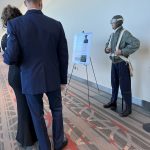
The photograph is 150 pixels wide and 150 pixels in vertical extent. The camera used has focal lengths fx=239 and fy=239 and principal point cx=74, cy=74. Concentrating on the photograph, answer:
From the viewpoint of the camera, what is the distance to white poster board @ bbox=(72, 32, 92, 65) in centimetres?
451

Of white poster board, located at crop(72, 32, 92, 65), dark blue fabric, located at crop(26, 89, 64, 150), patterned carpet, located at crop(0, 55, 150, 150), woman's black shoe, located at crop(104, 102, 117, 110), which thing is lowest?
patterned carpet, located at crop(0, 55, 150, 150)

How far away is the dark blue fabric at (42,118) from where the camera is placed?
226cm

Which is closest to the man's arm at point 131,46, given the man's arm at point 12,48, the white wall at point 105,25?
the white wall at point 105,25

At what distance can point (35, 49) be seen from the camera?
2.09m

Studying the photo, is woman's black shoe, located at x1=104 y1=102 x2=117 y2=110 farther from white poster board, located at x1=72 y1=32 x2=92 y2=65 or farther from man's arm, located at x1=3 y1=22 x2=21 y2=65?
man's arm, located at x1=3 y1=22 x2=21 y2=65

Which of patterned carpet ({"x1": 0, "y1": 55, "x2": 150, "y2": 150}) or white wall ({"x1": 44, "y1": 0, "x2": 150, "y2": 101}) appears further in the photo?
white wall ({"x1": 44, "y1": 0, "x2": 150, "y2": 101})

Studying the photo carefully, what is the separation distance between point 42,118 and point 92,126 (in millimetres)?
1136

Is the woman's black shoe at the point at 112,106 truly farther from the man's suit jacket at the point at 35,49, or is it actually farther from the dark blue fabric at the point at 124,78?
the man's suit jacket at the point at 35,49

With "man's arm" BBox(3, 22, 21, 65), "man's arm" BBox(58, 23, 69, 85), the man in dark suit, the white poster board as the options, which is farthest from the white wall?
"man's arm" BBox(3, 22, 21, 65)

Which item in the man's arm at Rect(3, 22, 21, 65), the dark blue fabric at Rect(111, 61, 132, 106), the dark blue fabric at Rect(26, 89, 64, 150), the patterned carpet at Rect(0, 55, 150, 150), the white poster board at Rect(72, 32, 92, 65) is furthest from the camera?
the white poster board at Rect(72, 32, 92, 65)

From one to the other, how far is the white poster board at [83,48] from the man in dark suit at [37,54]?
2.21 m

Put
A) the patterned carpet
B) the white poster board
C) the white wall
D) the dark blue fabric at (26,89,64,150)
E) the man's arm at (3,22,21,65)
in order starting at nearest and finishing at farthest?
the man's arm at (3,22,21,65) < the dark blue fabric at (26,89,64,150) < the patterned carpet < the white wall < the white poster board

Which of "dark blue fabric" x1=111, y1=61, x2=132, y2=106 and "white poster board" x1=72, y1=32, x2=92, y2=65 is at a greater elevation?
"white poster board" x1=72, y1=32, x2=92, y2=65

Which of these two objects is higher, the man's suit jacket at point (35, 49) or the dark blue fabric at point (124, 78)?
the man's suit jacket at point (35, 49)
